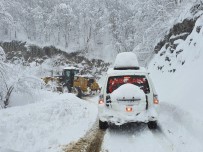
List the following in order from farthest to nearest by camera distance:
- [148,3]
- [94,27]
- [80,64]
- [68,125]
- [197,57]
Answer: [94,27] → [80,64] → [148,3] → [197,57] → [68,125]

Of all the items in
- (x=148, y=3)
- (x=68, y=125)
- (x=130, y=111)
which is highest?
(x=148, y=3)

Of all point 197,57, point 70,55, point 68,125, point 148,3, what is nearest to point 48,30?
point 70,55

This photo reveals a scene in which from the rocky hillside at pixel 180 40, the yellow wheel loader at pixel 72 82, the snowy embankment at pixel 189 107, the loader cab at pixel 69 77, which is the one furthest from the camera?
the loader cab at pixel 69 77

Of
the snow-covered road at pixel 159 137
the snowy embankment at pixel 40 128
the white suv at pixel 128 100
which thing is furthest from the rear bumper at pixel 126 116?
the snowy embankment at pixel 40 128

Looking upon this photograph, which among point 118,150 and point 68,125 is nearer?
point 118,150

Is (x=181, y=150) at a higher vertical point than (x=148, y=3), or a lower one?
lower

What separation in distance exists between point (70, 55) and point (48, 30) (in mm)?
9246

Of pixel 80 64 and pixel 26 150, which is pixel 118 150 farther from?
pixel 80 64

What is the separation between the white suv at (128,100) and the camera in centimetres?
969

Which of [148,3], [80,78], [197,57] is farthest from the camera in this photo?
[148,3]

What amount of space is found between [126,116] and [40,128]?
2.70 meters

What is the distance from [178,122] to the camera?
33.2ft

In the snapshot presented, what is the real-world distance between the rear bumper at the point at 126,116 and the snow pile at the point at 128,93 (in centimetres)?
A: 48

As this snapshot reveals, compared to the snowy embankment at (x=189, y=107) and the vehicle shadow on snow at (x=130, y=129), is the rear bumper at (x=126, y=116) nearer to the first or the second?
the vehicle shadow on snow at (x=130, y=129)
